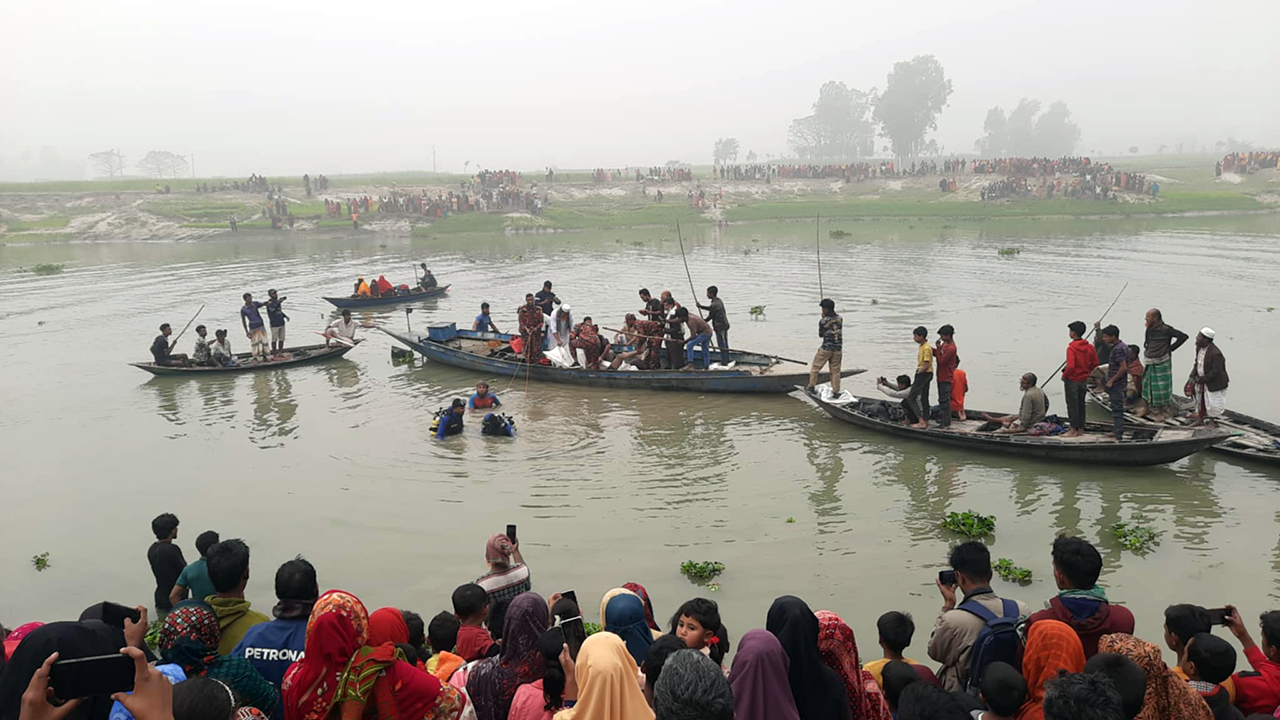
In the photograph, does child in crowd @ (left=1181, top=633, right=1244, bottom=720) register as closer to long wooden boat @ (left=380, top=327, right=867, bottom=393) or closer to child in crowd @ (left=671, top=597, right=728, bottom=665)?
child in crowd @ (left=671, top=597, right=728, bottom=665)

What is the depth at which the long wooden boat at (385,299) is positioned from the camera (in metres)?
27.2

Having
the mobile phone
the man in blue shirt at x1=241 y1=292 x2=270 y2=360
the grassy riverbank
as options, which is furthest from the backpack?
the grassy riverbank

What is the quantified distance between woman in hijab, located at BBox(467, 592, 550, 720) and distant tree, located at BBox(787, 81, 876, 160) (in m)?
127

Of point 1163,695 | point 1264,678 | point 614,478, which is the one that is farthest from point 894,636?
point 614,478

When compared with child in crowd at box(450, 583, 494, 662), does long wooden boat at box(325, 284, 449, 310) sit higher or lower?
higher

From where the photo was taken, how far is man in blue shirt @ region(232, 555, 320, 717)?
14.5 feet

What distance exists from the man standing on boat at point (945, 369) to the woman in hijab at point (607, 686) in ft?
33.3

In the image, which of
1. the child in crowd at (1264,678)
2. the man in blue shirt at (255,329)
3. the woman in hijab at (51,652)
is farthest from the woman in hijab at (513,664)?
the man in blue shirt at (255,329)

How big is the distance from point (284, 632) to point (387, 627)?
659mm

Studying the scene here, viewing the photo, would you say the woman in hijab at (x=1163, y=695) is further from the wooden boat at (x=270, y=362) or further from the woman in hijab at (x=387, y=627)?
the wooden boat at (x=270, y=362)

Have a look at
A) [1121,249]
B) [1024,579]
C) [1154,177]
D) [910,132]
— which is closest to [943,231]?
[1121,249]

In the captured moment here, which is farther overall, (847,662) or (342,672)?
(847,662)

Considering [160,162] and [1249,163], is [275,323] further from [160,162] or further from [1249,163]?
[160,162]

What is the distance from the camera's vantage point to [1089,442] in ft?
37.6
